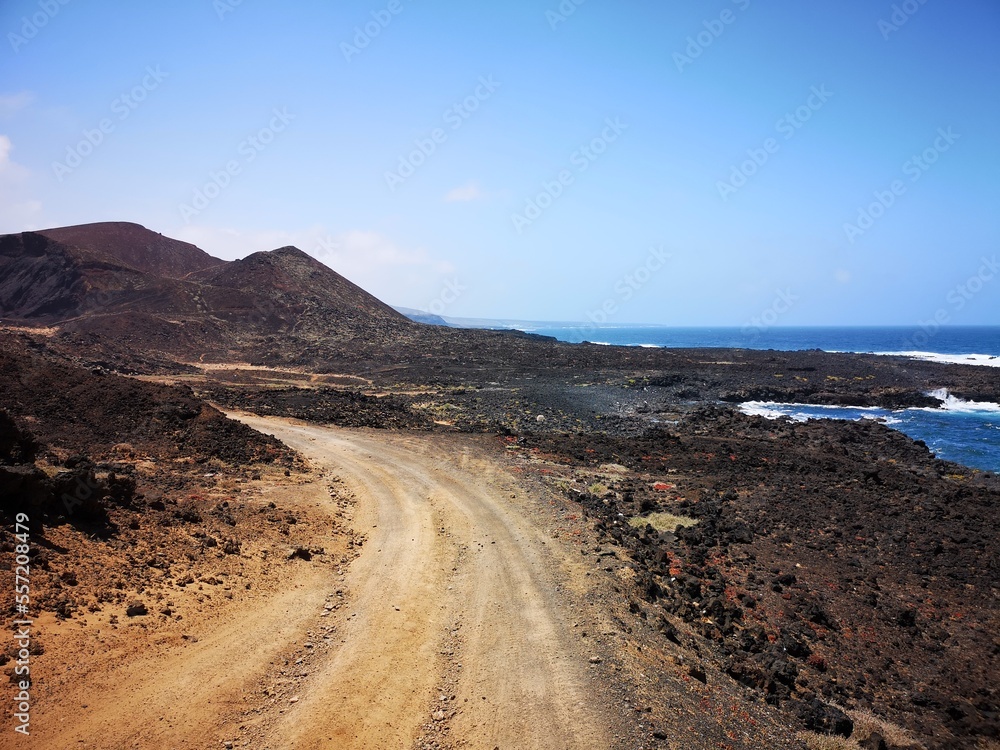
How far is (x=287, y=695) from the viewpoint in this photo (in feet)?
A: 25.8

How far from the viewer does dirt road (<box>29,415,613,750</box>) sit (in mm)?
7066

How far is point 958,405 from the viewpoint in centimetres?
5138

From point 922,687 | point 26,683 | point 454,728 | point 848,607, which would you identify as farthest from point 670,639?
point 26,683

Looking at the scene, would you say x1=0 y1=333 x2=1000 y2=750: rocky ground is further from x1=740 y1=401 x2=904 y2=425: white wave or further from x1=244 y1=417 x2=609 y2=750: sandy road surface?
x1=740 y1=401 x2=904 y2=425: white wave

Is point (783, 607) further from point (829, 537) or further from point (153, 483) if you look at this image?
point (153, 483)

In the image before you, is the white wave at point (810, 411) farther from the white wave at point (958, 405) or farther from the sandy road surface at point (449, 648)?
the sandy road surface at point (449, 648)

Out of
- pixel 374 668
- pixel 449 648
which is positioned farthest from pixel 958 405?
pixel 374 668

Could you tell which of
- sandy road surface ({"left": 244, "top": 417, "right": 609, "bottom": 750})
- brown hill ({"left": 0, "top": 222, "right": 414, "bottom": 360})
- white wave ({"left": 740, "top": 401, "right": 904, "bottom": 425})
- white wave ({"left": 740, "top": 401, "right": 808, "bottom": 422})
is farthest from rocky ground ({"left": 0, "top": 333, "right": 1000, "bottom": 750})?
brown hill ({"left": 0, "top": 222, "right": 414, "bottom": 360})

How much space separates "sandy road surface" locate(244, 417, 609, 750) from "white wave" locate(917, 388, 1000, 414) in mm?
51365

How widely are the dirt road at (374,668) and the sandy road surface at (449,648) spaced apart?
3 cm

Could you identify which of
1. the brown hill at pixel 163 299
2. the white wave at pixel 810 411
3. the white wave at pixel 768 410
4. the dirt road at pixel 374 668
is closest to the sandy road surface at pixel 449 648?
the dirt road at pixel 374 668

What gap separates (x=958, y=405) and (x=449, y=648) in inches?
2390

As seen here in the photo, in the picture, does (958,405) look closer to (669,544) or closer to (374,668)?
(669,544)

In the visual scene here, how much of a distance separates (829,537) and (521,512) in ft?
34.8
